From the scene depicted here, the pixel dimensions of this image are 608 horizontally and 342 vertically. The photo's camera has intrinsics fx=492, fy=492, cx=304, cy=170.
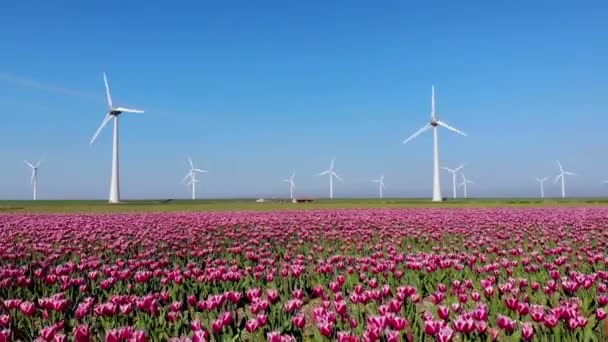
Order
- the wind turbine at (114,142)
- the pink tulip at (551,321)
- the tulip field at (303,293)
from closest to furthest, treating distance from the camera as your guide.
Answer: the pink tulip at (551,321), the tulip field at (303,293), the wind turbine at (114,142)

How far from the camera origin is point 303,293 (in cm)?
771

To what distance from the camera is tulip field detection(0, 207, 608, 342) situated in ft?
18.1

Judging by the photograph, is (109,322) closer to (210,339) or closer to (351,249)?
(210,339)

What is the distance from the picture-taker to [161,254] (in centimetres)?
1322

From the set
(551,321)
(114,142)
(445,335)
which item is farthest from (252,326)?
(114,142)

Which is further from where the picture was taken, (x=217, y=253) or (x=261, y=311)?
(x=217, y=253)

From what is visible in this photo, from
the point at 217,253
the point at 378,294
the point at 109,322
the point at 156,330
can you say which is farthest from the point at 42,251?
the point at 378,294

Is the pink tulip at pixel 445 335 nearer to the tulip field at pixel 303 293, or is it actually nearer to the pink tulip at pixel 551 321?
the tulip field at pixel 303 293

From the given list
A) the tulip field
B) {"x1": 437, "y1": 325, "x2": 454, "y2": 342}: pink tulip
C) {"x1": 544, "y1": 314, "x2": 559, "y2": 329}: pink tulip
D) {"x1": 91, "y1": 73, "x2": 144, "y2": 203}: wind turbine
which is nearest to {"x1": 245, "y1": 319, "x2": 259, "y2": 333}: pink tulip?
the tulip field

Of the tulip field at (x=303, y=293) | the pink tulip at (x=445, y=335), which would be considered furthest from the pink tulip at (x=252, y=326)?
the pink tulip at (x=445, y=335)

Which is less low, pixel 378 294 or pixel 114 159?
pixel 114 159

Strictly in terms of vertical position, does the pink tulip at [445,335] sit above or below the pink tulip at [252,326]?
above

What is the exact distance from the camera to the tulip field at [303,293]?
18.1 feet

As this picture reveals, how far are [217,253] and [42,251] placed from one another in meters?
5.00
